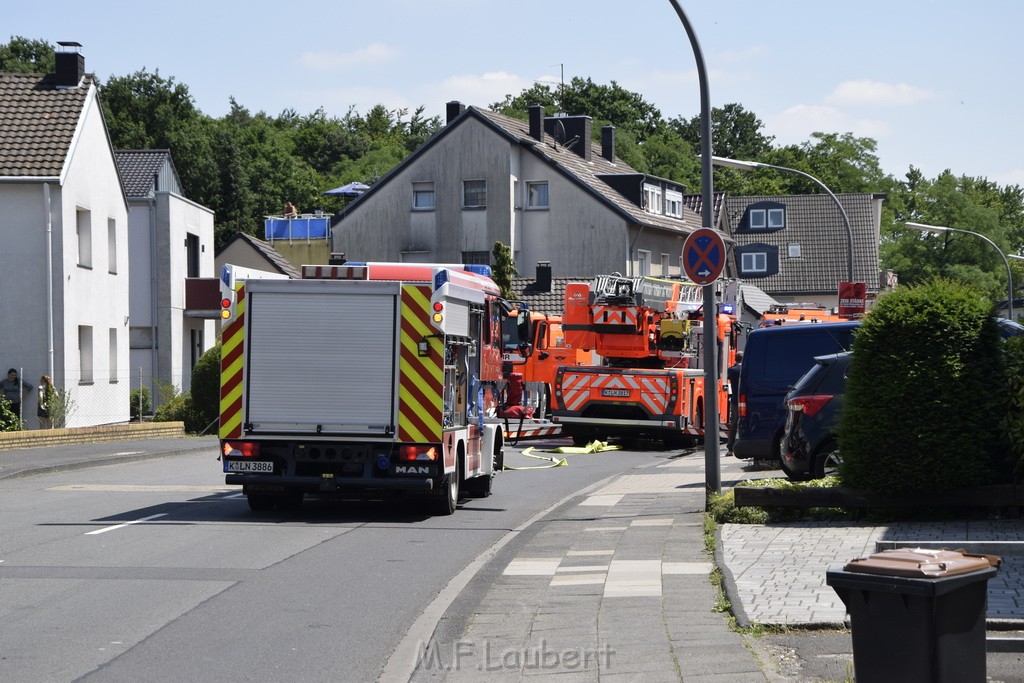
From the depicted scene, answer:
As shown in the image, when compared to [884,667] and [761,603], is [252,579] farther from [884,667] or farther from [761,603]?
[884,667]

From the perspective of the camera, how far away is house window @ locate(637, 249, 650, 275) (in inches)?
2254

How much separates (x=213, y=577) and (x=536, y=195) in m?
46.4

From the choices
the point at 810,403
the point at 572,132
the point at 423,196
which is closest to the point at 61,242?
the point at 810,403

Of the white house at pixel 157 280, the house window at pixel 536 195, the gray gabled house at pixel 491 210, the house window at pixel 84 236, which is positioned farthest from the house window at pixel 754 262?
the house window at pixel 84 236

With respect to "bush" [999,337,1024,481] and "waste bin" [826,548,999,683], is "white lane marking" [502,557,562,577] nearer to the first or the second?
"bush" [999,337,1024,481]

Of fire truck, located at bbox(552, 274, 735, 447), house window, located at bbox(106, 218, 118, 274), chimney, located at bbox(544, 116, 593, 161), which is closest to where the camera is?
fire truck, located at bbox(552, 274, 735, 447)

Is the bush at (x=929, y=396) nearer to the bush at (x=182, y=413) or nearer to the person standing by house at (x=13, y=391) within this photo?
the person standing by house at (x=13, y=391)

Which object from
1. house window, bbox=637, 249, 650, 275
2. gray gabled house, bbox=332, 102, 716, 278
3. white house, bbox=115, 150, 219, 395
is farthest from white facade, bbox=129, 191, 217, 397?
house window, bbox=637, 249, 650, 275

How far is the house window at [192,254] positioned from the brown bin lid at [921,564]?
42256mm

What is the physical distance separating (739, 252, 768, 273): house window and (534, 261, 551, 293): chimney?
33254mm

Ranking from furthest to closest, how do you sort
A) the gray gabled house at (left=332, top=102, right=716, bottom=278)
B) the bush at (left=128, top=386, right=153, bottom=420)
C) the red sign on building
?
the gray gabled house at (left=332, top=102, right=716, bottom=278) < the bush at (left=128, top=386, right=153, bottom=420) < the red sign on building

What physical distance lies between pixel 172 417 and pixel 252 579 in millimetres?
24961

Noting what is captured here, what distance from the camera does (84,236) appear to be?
34.5 meters

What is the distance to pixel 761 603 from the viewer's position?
873 centimetres
